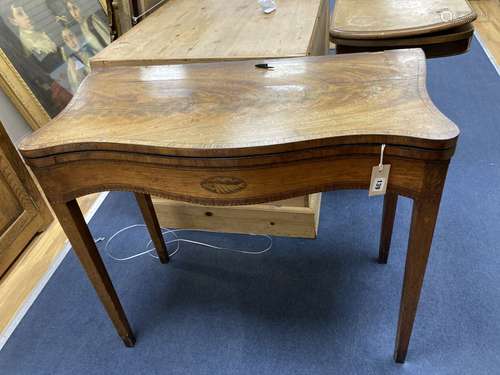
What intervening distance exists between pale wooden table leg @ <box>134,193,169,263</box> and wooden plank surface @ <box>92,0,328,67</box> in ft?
1.37

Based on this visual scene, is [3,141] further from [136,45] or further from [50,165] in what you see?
[50,165]

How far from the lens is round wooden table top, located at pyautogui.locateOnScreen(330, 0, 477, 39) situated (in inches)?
44.7

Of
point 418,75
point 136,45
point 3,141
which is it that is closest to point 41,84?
point 3,141

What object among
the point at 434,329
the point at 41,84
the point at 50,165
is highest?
the point at 50,165

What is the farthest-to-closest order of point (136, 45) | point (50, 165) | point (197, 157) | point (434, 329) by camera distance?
point (136, 45) → point (434, 329) → point (50, 165) → point (197, 157)

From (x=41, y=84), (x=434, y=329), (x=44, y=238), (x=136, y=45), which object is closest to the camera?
(x=434, y=329)

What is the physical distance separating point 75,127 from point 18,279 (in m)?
0.94

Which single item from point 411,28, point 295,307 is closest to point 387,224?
point 295,307

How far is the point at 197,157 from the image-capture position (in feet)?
2.24

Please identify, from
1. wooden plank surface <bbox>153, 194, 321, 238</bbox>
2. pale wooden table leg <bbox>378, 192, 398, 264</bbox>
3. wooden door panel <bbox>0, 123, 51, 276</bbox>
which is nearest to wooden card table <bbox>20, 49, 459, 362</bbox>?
pale wooden table leg <bbox>378, 192, 398, 264</bbox>

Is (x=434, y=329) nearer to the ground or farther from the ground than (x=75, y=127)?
nearer to the ground

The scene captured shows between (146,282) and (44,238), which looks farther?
(44,238)

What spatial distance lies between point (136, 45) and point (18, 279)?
937 millimetres

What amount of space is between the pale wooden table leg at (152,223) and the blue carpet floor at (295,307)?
6 centimetres
